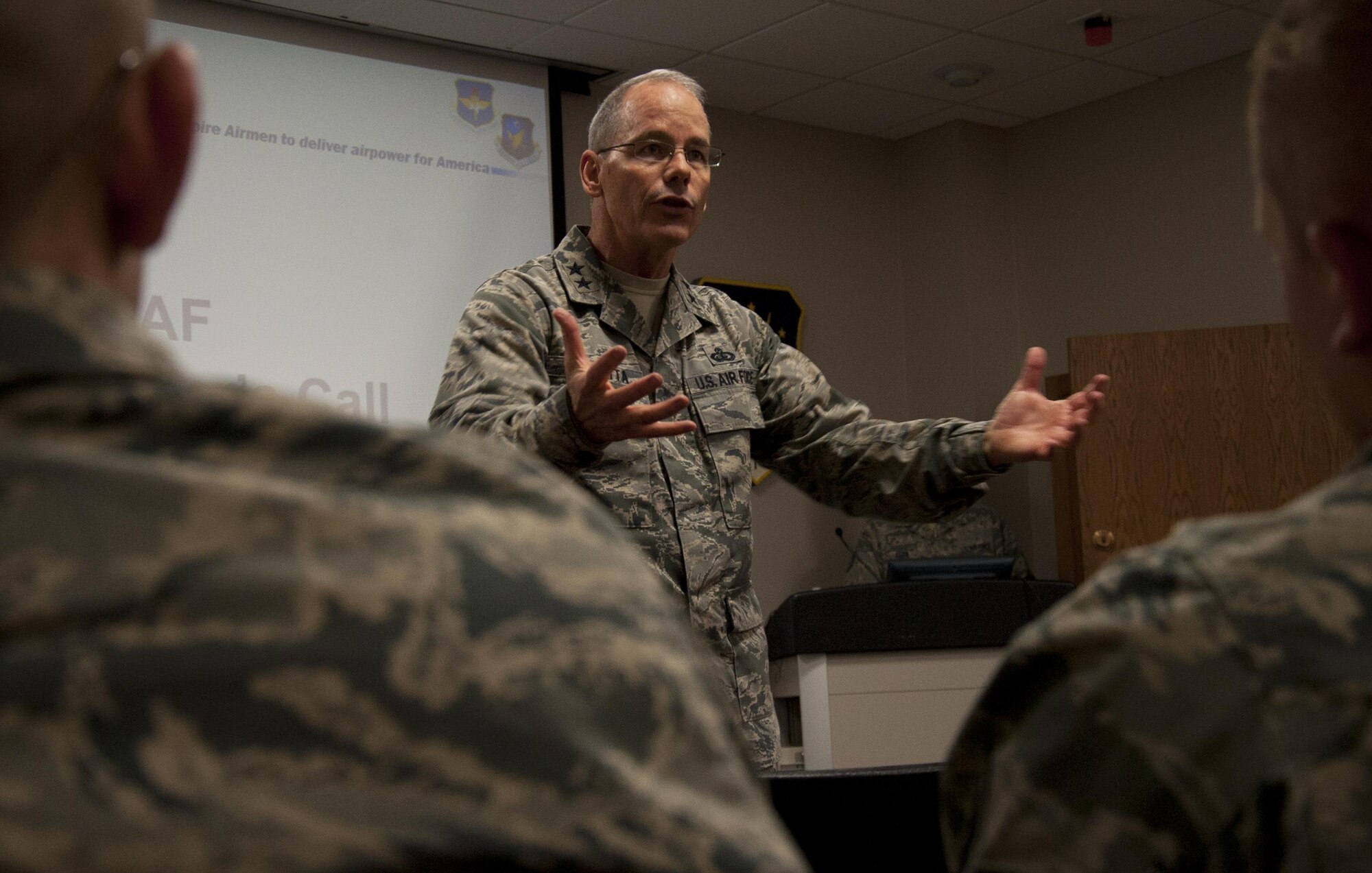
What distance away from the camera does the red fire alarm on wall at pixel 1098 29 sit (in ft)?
14.8

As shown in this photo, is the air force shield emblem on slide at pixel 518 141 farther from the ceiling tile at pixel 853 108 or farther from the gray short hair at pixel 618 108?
the gray short hair at pixel 618 108

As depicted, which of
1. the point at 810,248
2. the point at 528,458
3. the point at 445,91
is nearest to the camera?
the point at 528,458

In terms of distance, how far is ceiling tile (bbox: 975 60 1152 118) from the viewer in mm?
5086

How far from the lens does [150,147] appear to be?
0.51 m

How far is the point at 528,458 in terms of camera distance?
510 millimetres

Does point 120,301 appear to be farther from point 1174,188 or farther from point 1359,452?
point 1174,188

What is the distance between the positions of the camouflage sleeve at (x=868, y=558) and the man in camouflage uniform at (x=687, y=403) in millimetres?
2887

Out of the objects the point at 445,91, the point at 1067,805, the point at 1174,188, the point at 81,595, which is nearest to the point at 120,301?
the point at 81,595

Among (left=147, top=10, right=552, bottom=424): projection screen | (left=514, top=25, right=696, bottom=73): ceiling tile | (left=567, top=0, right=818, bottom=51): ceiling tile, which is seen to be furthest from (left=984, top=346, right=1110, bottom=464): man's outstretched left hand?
(left=514, top=25, right=696, bottom=73): ceiling tile

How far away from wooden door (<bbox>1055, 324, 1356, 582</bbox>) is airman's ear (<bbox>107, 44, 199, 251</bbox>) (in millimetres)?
4464

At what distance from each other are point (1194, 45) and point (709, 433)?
3.54 meters

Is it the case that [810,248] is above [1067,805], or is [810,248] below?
above

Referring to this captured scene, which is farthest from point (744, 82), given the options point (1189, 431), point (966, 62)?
point (1189, 431)

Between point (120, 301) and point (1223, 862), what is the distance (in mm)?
520
